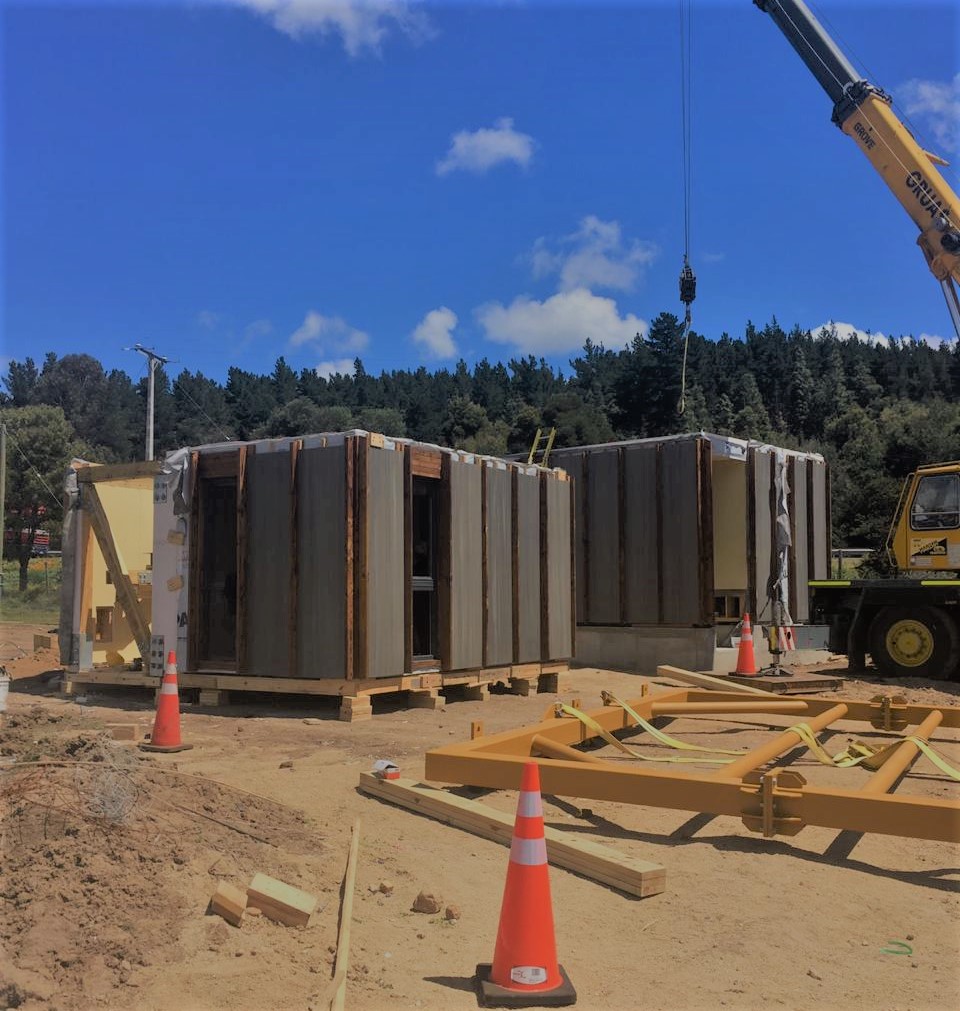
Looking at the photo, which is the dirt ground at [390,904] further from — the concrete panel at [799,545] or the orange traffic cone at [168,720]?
the concrete panel at [799,545]

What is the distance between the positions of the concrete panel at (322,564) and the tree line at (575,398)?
49446mm

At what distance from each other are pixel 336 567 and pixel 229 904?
6.04 meters

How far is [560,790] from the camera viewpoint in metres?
5.35

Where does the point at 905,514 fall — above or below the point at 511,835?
above

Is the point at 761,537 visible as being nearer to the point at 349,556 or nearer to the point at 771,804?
the point at 349,556

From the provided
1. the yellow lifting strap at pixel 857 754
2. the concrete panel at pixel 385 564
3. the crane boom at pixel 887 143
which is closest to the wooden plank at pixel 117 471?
the concrete panel at pixel 385 564

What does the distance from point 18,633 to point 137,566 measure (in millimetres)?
10549

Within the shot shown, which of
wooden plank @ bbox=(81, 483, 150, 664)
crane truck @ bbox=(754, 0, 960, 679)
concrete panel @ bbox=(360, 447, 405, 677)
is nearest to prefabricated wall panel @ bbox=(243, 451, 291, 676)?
concrete panel @ bbox=(360, 447, 405, 677)

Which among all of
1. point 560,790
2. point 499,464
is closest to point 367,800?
point 560,790

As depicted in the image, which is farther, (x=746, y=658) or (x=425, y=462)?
(x=746, y=658)

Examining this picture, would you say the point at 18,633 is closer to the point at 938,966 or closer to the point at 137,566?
the point at 137,566

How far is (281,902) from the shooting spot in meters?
3.75

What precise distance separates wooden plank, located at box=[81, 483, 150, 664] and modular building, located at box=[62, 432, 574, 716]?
0.14 feet

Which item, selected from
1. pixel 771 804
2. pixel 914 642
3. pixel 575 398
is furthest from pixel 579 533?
pixel 575 398
